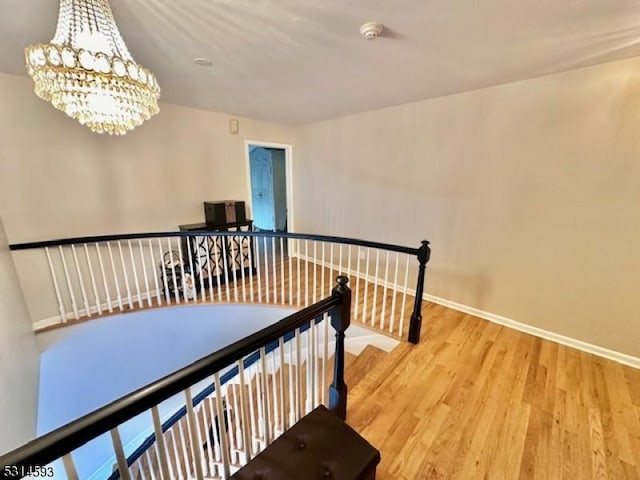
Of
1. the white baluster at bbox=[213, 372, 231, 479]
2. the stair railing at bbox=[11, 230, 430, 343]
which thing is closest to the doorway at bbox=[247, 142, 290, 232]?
the stair railing at bbox=[11, 230, 430, 343]

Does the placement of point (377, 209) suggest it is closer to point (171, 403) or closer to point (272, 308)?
point (272, 308)

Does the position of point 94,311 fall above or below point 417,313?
below

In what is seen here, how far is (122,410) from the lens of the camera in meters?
0.71

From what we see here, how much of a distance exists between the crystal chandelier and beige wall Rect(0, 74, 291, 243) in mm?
1653

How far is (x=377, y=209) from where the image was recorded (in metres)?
3.59

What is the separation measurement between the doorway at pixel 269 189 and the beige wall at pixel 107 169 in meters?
1.55

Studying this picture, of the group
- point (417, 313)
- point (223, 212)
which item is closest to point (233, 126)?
point (223, 212)

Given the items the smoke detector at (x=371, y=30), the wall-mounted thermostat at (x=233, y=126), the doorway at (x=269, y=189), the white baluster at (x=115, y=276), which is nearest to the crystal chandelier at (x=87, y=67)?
the smoke detector at (x=371, y=30)

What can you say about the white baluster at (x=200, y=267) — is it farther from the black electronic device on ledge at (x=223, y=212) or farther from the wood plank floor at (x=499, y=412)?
the wood plank floor at (x=499, y=412)

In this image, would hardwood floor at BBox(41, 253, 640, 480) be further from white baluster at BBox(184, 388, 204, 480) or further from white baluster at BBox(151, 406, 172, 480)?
white baluster at BBox(151, 406, 172, 480)

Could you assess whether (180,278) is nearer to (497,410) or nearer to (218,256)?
(218,256)

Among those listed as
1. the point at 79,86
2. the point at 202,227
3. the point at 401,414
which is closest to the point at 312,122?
the point at 202,227

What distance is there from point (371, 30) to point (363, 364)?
2.49m

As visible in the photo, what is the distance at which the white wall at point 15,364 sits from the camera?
166cm
